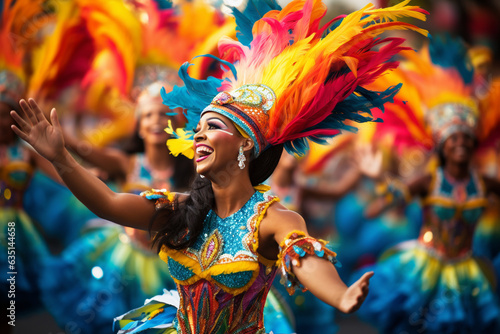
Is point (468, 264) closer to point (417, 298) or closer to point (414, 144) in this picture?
point (417, 298)

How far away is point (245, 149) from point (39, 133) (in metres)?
0.78

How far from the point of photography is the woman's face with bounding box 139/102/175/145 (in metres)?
Result: 5.24

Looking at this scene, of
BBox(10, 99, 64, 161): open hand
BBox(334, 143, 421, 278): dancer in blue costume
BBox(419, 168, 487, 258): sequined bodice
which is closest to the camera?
BBox(10, 99, 64, 161): open hand

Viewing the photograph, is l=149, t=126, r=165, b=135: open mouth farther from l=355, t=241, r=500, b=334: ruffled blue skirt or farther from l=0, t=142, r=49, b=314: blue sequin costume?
l=355, t=241, r=500, b=334: ruffled blue skirt

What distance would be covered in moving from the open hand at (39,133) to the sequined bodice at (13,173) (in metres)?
3.18

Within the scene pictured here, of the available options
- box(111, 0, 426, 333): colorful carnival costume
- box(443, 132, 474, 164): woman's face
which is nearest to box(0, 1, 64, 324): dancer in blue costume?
box(111, 0, 426, 333): colorful carnival costume

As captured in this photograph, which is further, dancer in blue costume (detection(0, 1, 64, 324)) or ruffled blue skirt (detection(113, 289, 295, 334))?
dancer in blue costume (detection(0, 1, 64, 324))

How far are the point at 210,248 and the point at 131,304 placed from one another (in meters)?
2.79

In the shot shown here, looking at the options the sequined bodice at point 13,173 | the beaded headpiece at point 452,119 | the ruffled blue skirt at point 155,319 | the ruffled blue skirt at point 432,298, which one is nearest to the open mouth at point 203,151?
the ruffled blue skirt at point 155,319

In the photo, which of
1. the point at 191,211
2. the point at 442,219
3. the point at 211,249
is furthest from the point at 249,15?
the point at 442,219

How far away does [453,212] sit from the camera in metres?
5.53

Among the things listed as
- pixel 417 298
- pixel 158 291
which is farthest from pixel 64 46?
pixel 417 298

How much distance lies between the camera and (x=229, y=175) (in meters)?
2.62

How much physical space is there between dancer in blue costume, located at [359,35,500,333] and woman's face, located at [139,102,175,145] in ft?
6.27
